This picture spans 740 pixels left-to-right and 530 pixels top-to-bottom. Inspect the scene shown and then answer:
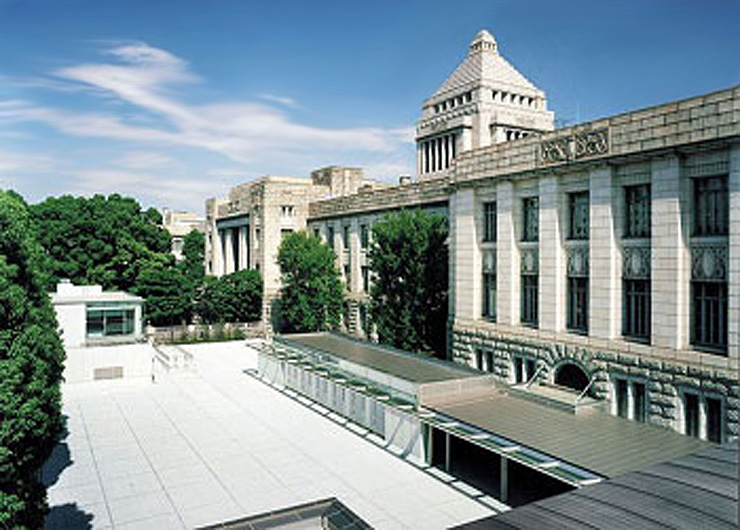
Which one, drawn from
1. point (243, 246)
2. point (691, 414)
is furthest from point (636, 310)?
point (243, 246)

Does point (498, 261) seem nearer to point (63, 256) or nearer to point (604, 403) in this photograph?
point (604, 403)

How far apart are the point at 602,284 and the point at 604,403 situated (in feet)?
13.8

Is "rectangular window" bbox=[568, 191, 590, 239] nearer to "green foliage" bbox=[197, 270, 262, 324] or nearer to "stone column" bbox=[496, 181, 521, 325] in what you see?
"stone column" bbox=[496, 181, 521, 325]

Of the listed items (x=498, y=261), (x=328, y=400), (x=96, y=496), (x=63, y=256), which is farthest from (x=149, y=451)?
(x=63, y=256)

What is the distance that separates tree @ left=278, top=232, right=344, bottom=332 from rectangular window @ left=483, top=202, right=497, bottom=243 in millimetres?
17720

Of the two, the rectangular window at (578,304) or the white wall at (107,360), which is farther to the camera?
the white wall at (107,360)

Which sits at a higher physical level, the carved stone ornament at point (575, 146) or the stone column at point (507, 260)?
the carved stone ornament at point (575, 146)

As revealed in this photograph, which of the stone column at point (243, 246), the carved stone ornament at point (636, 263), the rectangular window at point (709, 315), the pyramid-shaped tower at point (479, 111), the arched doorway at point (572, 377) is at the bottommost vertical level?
the arched doorway at point (572, 377)

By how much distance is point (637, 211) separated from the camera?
2052 cm

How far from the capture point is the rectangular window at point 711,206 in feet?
58.4

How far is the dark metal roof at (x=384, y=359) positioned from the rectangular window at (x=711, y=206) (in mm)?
9068

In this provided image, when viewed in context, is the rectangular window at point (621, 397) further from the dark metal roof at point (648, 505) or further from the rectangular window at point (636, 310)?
the dark metal roof at point (648, 505)

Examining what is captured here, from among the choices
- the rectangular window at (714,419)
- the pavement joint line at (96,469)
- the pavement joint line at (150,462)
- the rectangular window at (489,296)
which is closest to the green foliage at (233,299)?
the pavement joint line at (150,462)

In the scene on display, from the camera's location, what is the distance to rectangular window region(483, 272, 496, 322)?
1060 inches
